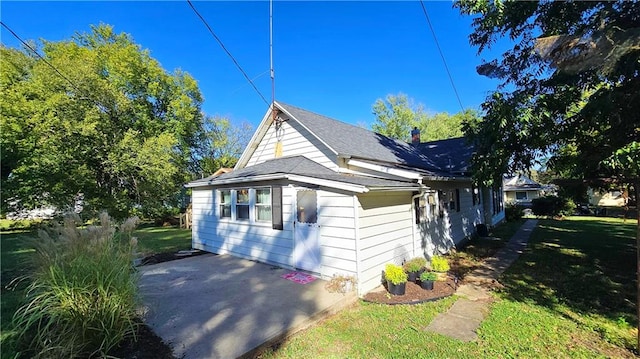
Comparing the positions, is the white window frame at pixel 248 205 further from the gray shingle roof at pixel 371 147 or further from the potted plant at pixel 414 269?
the potted plant at pixel 414 269

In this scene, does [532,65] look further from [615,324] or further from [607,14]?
[615,324]

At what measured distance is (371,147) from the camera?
34.4 feet

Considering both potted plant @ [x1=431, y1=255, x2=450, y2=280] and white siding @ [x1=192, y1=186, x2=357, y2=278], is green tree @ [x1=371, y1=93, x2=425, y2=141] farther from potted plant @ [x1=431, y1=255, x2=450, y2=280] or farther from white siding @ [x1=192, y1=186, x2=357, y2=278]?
potted plant @ [x1=431, y1=255, x2=450, y2=280]

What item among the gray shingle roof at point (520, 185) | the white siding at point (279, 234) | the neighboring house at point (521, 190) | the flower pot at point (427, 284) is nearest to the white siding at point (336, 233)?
the white siding at point (279, 234)

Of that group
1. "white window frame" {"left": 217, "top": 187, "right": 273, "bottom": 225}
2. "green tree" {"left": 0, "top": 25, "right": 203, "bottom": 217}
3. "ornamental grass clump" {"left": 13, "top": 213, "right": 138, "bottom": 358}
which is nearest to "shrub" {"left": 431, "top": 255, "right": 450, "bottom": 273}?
"white window frame" {"left": 217, "top": 187, "right": 273, "bottom": 225}

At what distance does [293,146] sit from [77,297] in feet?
24.1

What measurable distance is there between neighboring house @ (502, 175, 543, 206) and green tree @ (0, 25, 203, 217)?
1270 inches

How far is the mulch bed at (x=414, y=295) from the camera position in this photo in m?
5.45

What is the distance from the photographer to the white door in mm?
6723

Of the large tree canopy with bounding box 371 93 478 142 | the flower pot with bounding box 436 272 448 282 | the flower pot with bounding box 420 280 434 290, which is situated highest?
the large tree canopy with bounding box 371 93 478 142

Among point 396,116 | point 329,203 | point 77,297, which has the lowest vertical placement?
point 77,297

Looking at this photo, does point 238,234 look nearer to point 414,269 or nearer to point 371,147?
point 414,269

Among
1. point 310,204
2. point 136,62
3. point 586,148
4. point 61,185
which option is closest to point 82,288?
point 310,204

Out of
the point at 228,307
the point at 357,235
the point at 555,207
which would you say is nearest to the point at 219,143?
the point at 357,235
